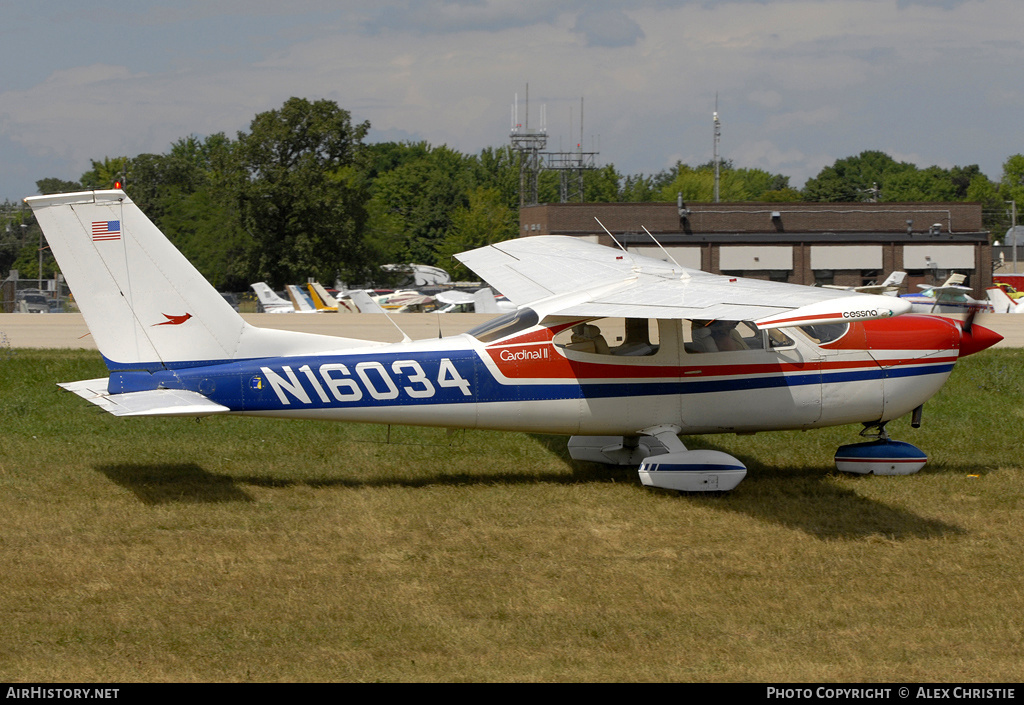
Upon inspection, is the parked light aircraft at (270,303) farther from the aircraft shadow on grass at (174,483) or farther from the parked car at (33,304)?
the aircraft shadow on grass at (174,483)

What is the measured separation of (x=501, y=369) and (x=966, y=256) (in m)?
54.5

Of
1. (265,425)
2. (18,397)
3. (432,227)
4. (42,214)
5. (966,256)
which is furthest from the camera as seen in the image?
(432,227)

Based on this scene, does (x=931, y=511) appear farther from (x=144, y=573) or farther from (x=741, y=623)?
(x=144, y=573)

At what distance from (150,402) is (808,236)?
53.3 meters

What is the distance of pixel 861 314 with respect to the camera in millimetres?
7352

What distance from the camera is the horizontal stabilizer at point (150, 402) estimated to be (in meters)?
8.55

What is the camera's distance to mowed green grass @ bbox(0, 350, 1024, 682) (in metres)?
5.90

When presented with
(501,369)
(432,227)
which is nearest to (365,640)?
(501,369)

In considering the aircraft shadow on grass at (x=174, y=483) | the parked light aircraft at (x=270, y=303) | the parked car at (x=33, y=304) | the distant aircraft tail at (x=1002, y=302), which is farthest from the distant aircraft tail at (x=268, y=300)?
the aircraft shadow on grass at (x=174, y=483)

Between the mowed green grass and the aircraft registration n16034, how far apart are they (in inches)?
29.7

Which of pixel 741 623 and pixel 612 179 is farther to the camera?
pixel 612 179

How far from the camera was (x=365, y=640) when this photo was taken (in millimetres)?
6188

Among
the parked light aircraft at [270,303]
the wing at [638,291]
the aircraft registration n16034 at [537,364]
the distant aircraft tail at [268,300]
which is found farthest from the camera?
the distant aircraft tail at [268,300]

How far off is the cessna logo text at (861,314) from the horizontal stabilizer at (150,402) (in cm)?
560
